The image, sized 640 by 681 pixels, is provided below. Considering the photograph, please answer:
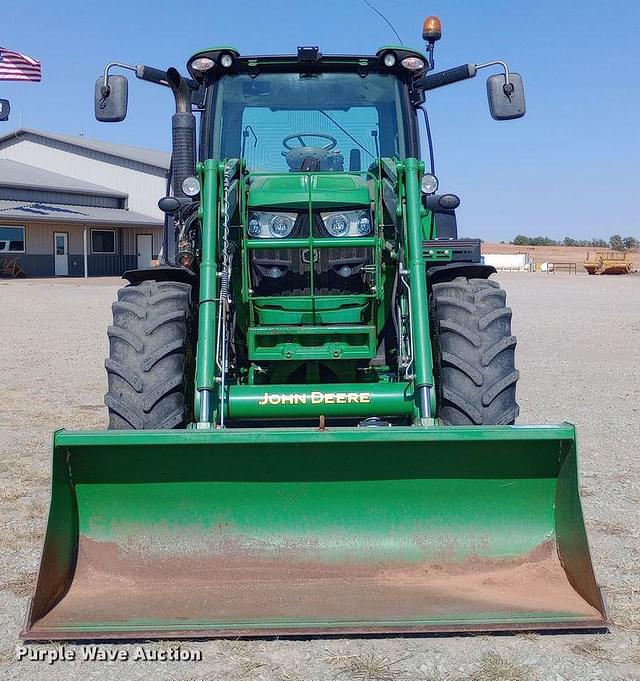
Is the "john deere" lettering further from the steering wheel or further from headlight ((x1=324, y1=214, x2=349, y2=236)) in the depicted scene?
the steering wheel

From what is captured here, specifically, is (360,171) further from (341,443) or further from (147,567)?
(147,567)

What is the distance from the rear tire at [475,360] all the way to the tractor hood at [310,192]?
0.82 meters

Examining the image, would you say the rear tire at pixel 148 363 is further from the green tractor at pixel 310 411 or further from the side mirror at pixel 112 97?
the side mirror at pixel 112 97

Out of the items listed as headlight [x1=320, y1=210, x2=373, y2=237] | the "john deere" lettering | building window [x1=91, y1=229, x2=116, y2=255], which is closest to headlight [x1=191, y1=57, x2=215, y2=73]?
headlight [x1=320, y1=210, x2=373, y2=237]

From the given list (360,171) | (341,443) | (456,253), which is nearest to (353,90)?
(360,171)

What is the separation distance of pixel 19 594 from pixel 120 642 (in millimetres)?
763

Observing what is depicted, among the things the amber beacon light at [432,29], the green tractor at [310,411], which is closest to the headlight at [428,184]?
the green tractor at [310,411]

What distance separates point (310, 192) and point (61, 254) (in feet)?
112

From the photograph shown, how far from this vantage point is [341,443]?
3.87m

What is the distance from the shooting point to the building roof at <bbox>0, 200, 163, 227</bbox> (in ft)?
111

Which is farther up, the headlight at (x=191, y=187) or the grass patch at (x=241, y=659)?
the headlight at (x=191, y=187)

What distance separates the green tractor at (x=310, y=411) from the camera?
3627 mm

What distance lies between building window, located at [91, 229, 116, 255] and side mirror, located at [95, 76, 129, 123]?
1343 inches

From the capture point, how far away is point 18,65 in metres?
22.5
